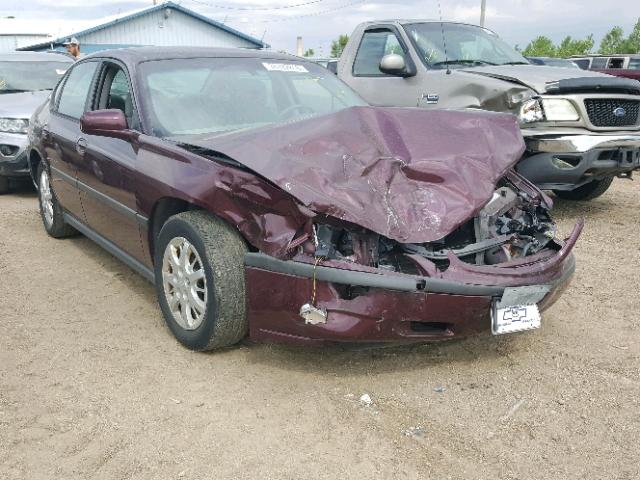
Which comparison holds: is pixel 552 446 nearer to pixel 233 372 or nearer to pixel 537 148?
pixel 233 372

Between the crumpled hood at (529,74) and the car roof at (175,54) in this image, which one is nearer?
the car roof at (175,54)

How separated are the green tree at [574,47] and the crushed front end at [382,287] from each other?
39.3m

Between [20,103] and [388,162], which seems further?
[20,103]

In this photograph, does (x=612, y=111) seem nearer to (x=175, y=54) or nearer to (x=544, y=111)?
(x=544, y=111)

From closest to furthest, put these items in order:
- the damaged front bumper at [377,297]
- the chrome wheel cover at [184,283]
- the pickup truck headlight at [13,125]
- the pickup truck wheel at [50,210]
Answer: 1. the damaged front bumper at [377,297]
2. the chrome wheel cover at [184,283]
3. the pickup truck wheel at [50,210]
4. the pickup truck headlight at [13,125]

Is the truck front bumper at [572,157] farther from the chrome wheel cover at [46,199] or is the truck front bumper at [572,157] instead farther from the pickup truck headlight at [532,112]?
the chrome wheel cover at [46,199]

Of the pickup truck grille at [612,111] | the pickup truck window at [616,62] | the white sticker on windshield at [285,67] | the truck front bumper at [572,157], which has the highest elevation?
the white sticker on windshield at [285,67]

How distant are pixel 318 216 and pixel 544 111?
3865 millimetres

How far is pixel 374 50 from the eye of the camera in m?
7.21

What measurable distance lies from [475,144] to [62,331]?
8.70ft

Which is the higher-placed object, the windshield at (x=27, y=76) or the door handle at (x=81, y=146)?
the windshield at (x=27, y=76)

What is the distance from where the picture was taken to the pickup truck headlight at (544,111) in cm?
589

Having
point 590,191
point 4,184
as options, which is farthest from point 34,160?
point 590,191

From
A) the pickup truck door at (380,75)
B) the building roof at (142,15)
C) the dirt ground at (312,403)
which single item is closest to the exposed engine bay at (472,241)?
the dirt ground at (312,403)
